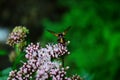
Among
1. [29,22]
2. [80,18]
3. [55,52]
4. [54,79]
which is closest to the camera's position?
[54,79]

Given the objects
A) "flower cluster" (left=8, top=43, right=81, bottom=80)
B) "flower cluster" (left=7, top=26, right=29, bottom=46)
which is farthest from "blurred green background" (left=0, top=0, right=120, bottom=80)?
"flower cluster" (left=8, top=43, right=81, bottom=80)

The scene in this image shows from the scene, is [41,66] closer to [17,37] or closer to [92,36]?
[17,37]

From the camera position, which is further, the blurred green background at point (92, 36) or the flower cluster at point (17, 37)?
the blurred green background at point (92, 36)

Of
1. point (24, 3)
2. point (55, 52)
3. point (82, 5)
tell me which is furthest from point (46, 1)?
point (55, 52)

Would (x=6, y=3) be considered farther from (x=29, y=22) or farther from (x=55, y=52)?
(x=55, y=52)

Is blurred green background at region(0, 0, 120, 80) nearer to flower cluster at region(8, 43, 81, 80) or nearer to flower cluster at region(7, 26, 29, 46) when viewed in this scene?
flower cluster at region(7, 26, 29, 46)

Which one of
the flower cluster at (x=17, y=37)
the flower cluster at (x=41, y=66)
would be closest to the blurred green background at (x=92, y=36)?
the flower cluster at (x=17, y=37)

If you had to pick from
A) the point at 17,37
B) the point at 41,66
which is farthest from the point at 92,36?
the point at 41,66

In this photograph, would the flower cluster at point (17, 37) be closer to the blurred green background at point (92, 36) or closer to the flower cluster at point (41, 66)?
the flower cluster at point (41, 66)
